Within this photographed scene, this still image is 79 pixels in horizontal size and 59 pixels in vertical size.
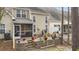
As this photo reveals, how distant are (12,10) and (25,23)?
0.73 feet

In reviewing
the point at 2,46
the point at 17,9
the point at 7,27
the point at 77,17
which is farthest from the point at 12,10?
the point at 77,17

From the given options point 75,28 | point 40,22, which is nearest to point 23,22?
point 40,22

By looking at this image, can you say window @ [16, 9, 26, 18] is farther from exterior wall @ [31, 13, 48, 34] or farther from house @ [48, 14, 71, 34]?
house @ [48, 14, 71, 34]

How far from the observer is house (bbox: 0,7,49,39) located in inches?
95.4

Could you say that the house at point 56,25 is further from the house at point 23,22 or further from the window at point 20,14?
the window at point 20,14

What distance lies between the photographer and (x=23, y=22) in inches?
95.7

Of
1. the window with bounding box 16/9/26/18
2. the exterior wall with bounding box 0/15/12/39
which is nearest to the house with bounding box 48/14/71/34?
the window with bounding box 16/9/26/18

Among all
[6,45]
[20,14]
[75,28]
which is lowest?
[6,45]

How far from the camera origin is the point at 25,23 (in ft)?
7.98

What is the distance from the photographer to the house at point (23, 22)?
7.95 ft

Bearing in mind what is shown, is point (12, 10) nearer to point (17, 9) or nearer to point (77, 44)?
point (17, 9)

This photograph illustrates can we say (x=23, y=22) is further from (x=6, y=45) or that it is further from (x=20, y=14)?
(x=6, y=45)

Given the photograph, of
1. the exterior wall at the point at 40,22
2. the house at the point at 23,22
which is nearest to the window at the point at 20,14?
the house at the point at 23,22

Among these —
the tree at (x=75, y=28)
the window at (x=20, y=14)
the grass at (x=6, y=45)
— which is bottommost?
the grass at (x=6, y=45)
